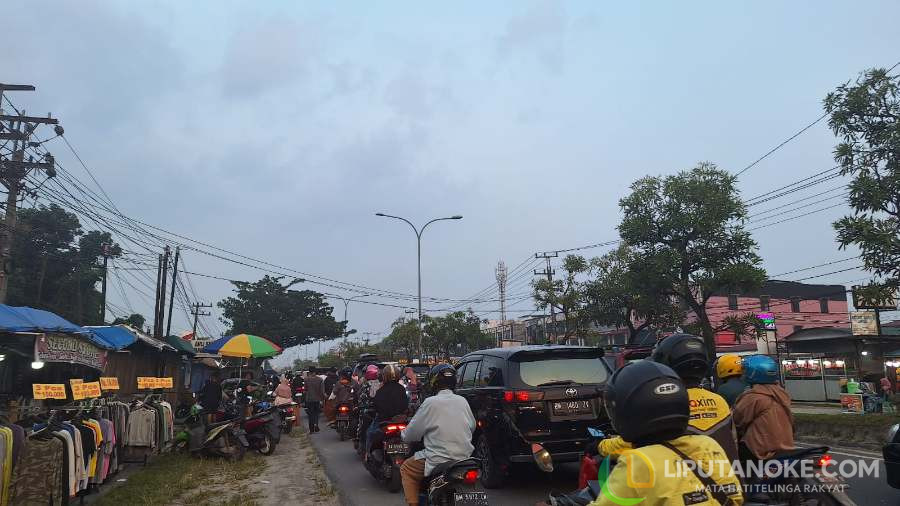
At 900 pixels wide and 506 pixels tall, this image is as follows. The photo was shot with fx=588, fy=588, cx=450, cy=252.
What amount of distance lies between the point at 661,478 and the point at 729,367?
4015 millimetres

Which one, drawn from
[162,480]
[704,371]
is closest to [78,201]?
[162,480]

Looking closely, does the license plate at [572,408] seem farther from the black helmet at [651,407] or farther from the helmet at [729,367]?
the black helmet at [651,407]

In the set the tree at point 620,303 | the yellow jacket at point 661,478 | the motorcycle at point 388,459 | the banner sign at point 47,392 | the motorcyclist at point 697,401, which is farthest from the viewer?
the tree at point 620,303

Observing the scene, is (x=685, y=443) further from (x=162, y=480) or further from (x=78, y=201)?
(x=78, y=201)

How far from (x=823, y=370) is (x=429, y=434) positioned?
88.8 ft

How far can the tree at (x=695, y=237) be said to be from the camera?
19.9m

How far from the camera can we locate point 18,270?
103 ft

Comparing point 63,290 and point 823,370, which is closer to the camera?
point 823,370

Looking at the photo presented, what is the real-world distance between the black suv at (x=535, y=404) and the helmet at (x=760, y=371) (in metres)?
2.60

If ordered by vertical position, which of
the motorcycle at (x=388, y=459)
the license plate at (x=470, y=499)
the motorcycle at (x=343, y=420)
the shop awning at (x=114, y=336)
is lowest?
the motorcycle at (x=343, y=420)

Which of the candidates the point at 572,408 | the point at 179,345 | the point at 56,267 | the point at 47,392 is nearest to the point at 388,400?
the point at 572,408

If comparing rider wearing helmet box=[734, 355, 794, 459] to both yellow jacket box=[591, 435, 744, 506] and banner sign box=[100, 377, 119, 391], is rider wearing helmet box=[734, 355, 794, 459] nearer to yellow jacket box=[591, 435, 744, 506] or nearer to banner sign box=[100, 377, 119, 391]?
yellow jacket box=[591, 435, 744, 506]

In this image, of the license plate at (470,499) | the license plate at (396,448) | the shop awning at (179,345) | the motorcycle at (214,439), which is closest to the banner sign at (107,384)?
the motorcycle at (214,439)

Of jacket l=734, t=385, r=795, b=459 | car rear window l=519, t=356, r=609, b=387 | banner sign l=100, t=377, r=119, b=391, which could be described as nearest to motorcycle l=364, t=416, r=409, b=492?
car rear window l=519, t=356, r=609, b=387
